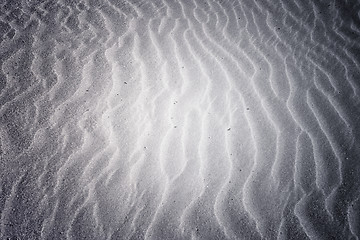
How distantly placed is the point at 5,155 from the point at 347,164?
10.8ft

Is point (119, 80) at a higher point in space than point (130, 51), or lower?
lower

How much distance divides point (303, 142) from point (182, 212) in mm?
1457

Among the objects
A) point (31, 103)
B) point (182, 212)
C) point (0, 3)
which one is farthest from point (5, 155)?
point (0, 3)

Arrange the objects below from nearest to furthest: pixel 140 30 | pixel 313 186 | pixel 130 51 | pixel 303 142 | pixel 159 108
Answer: pixel 313 186, pixel 303 142, pixel 159 108, pixel 130 51, pixel 140 30

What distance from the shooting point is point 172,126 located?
123 inches

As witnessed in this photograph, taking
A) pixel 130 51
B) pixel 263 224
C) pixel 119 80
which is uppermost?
pixel 130 51

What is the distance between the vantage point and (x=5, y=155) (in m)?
2.71

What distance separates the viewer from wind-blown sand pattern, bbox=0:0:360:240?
2.54 meters

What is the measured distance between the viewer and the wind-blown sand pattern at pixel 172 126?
2.54 m

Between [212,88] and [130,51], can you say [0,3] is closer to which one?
[130,51]

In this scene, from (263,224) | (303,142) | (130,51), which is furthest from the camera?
(130,51)

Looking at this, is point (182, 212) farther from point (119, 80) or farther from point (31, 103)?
point (31, 103)

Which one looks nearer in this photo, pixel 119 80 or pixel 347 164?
pixel 347 164

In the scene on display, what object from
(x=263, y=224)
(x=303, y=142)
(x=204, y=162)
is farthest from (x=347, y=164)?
(x=204, y=162)
